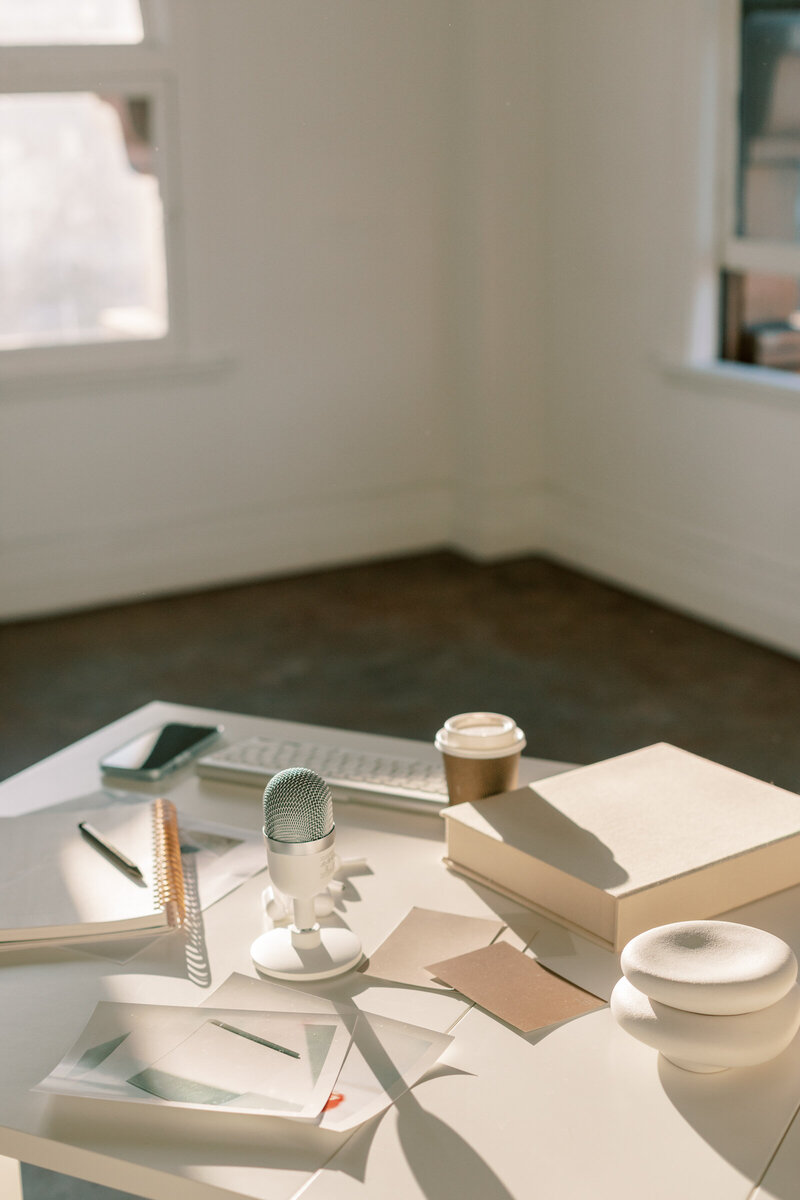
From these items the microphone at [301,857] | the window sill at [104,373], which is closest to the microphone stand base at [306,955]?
the microphone at [301,857]

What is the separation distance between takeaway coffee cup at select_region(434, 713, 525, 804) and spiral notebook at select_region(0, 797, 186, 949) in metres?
0.31

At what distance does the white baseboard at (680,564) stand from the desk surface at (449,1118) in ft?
9.64

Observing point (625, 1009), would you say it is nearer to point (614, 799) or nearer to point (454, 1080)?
point (454, 1080)

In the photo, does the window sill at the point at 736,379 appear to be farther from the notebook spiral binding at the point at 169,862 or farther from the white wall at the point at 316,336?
the notebook spiral binding at the point at 169,862

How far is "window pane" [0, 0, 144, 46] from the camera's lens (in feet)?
13.1

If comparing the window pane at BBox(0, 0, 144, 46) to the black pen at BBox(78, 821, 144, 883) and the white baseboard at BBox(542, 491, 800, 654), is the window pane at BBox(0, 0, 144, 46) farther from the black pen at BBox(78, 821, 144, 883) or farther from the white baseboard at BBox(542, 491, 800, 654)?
the black pen at BBox(78, 821, 144, 883)

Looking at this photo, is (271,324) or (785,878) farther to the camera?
(271,324)

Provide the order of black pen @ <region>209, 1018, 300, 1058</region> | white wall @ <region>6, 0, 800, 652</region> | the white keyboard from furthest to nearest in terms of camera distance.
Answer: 1. white wall @ <region>6, 0, 800, 652</region>
2. the white keyboard
3. black pen @ <region>209, 1018, 300, 1058</region>

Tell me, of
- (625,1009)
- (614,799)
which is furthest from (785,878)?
(625,1009)

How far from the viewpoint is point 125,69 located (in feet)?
13.6

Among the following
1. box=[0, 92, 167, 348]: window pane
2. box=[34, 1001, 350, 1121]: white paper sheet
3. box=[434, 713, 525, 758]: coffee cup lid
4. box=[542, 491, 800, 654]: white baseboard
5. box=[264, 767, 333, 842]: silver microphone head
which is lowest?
box=[542, 491, 800, 654]: white baseboard

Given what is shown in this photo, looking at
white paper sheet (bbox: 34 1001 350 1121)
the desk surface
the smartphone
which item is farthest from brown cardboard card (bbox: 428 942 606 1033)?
the smartphone

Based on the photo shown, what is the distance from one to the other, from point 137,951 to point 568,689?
8.52 feet

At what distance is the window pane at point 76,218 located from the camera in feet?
13.5
